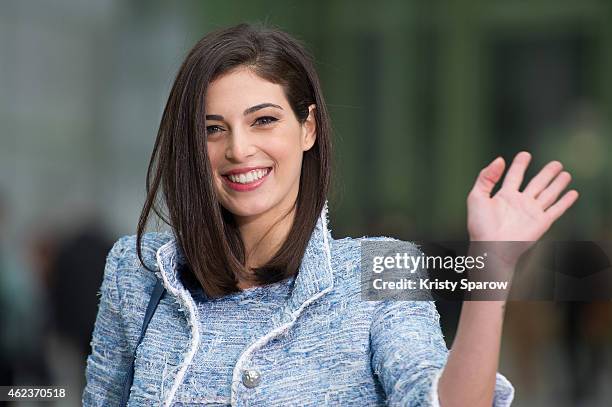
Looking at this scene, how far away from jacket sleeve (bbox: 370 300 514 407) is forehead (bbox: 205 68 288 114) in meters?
0.56

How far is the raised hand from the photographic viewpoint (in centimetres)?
195

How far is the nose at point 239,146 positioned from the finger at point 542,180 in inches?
27.4

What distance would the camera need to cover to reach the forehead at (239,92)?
2.42 m

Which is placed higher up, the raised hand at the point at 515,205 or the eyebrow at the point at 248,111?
the eyebrow at the point at 248,111

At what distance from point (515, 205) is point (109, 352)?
1163 mm

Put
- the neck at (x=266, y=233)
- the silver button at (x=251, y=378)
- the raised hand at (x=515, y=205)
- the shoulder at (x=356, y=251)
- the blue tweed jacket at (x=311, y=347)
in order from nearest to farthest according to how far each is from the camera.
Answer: the raised hand at (x=515, y=205) → the blue tweed jacket at (x=311, y=347) → the silver button at (x=251, y=378) → the shoulder at (x=356, y=251) → the neck at (x=266, y=233)

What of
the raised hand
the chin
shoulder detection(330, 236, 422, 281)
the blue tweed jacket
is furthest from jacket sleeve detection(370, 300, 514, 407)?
the chin

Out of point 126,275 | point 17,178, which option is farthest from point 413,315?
point 17,178

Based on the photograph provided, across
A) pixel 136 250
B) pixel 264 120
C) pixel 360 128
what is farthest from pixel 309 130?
pixel 360 128

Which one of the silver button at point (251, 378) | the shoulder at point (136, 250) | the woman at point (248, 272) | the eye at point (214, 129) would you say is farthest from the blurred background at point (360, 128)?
the silver button at point (251, 378)

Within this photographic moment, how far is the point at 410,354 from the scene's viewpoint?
2111mm

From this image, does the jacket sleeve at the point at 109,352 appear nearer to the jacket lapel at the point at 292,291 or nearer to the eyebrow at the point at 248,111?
the jacket lapel at the point at 292,291

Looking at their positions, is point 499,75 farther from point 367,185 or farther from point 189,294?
point 189,294

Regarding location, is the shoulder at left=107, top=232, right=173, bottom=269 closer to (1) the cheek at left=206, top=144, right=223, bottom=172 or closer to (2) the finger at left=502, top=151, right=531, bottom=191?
(1) the cheek at left=206, top=144, right=223, bottom=172
